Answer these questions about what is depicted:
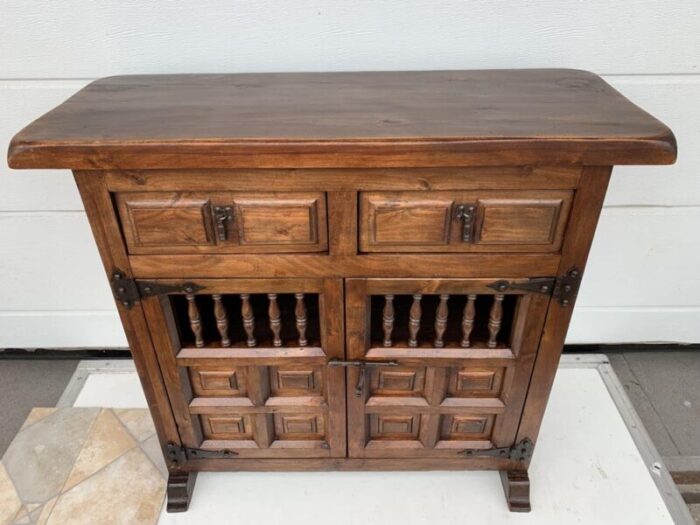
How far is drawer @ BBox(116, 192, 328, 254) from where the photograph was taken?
2.82 ft

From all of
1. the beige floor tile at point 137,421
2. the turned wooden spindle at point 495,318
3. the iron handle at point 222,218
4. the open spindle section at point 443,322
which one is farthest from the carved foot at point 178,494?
the turned wooden spindle at point 495,318

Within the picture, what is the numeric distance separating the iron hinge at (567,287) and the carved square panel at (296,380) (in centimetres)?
51

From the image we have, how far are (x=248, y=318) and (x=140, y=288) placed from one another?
210mm

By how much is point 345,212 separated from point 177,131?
0.99 feet

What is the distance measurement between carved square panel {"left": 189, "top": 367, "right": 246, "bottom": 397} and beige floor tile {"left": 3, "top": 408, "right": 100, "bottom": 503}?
52 cm

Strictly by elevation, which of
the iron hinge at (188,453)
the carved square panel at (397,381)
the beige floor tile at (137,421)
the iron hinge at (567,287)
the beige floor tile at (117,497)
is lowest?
the beige floor tile at (137,421)

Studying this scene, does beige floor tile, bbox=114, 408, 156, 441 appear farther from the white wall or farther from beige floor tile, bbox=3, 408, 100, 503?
the white wall

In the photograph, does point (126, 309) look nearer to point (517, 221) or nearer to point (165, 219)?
point (165, 219)

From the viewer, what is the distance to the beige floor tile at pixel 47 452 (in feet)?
4.25

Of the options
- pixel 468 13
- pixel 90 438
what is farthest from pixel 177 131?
pixel 90 438

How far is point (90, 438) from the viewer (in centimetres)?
142

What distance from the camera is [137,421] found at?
1462 mm

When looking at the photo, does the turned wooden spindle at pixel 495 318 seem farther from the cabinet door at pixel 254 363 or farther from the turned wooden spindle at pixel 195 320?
the turned wooden spindle at pixel 195 320

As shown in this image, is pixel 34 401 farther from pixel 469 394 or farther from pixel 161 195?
pixel 469 394
